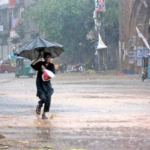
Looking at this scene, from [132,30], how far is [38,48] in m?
29.6

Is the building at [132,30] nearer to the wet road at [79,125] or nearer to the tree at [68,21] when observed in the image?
the tree at [68,21]

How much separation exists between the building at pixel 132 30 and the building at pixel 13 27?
26.7m

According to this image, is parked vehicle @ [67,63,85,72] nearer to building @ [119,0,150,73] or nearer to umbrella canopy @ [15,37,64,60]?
building @ [119,0,150,73]

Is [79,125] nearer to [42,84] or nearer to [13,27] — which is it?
[42,84]

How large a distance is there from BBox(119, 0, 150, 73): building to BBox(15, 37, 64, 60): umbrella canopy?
2753cm

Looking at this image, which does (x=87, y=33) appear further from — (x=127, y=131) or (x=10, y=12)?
(x=127, y=131)

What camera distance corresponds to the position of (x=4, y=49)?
7956cm

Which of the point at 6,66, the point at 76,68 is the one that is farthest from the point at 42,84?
the point at 6,66

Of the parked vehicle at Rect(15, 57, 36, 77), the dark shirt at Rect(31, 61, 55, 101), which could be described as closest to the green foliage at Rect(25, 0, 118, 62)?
the parked vehicle at Rect(15, 57, 36, 77)

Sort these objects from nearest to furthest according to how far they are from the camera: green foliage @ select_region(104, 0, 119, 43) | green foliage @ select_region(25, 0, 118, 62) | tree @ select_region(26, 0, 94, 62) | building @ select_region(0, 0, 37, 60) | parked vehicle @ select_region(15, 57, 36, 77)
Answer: parked vehicle @ select_region(15, 57, 36, 77) < green foliage @ select_region(104, 0, 119, 43) < green foliage @ select_region(25, 0, 118, 62) < tree @ select_region(26, 0, 94, 62) < building @ select_region(0, 0, 37, 60)

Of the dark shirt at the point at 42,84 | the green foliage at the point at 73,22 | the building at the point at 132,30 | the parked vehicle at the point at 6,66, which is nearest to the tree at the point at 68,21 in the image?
the green foliage at the point at 73,22

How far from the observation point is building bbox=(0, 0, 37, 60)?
236ft

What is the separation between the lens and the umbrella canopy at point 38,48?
12.7 meters

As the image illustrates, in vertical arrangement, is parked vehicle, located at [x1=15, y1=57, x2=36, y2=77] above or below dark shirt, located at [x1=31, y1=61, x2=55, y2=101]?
below
